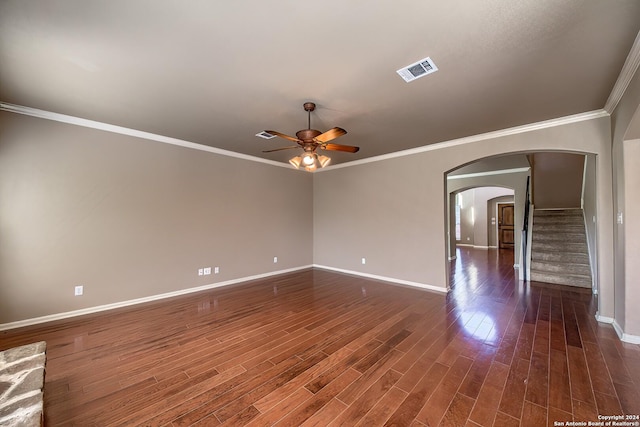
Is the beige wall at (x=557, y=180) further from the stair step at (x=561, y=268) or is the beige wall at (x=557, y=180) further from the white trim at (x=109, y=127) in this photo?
the white trim at (x=109, y=127)

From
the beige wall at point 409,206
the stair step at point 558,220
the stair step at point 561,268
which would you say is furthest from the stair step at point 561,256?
the beige wall at point 409,206

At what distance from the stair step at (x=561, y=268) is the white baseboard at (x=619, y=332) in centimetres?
220

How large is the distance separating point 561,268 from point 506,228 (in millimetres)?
5866

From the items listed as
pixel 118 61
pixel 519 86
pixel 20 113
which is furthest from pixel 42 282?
pixel 519 86

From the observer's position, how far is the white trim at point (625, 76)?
2.04m

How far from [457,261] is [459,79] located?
6.52 m

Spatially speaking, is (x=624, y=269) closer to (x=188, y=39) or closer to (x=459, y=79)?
(x=459, y=79)

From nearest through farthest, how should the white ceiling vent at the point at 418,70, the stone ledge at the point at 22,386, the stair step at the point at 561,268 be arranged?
1. the stone ledge at the point at 22,386
2. the white ceiling vent at the point at 418,70
3. the stair step at the point at 561,268

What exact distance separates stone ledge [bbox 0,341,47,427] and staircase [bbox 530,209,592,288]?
287 inches

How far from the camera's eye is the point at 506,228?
33.5 feet

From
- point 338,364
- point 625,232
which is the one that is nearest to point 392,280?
point 338,364

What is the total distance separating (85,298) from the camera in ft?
11.5

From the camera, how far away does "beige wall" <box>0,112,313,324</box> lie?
10.2 ft

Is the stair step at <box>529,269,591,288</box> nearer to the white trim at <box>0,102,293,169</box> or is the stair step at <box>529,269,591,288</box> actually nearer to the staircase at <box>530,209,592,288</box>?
the staircase at <box>530,209,592,288</box>
